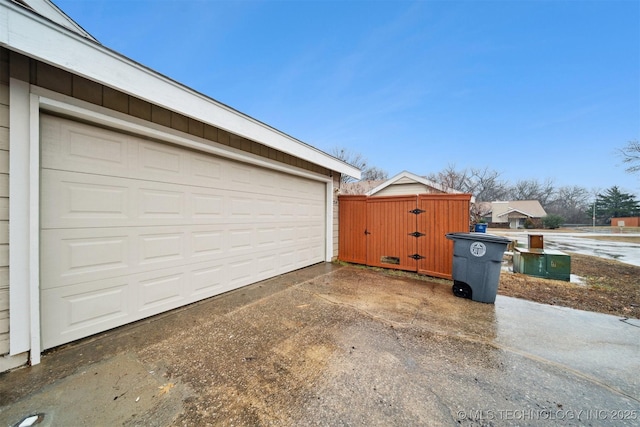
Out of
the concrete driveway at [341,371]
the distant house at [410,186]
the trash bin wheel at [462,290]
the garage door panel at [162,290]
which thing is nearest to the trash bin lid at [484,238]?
the trash bin wheel at [462,290]

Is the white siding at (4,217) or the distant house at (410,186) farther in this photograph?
the distant house at (410,186)

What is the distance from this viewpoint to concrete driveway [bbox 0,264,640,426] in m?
1.49

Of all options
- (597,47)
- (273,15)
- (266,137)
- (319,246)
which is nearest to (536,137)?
(597,47)

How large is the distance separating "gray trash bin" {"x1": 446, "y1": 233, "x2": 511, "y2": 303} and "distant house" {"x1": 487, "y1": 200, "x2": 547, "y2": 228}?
35342 millimetres

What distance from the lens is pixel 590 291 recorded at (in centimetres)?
423

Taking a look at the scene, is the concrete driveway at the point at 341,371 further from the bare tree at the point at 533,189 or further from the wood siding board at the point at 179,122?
the bare tree at the point at 533,189

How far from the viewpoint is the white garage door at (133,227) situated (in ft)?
7.13

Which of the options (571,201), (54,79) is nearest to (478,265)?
(54,79)

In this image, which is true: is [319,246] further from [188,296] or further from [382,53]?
[382,53]

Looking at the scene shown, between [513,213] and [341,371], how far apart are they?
39.4 metres

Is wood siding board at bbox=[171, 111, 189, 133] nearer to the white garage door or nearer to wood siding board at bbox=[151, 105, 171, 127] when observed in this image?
wood siding board at bbox=[151, 105, 171, 127]

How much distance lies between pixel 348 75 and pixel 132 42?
29.1 feet

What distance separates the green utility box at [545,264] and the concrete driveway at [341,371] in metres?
2.70

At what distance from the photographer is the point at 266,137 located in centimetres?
383
